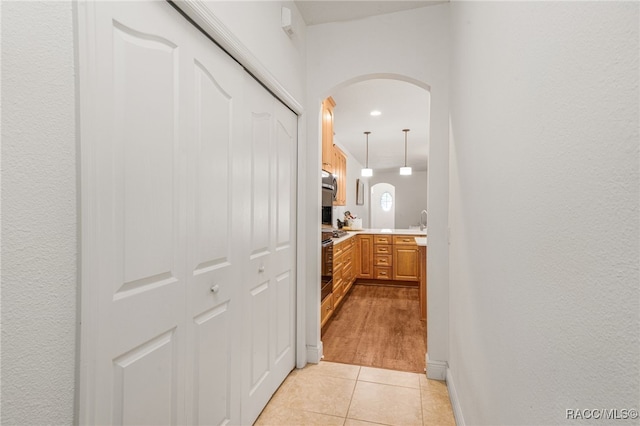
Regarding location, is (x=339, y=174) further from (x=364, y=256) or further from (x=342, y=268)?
(x=342, y=268)

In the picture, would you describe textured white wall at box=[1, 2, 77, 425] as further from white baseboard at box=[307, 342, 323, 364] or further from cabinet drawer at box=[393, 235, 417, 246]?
cabinet drawer at box=[393, 235, 417, 246]

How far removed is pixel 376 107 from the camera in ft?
14.1

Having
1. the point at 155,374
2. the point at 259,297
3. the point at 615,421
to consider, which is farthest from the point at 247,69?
the point at 615,421

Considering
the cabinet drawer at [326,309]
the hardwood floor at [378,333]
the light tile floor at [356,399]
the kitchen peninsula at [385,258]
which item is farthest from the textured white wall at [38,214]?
the kitchen peninsula at [385,258]

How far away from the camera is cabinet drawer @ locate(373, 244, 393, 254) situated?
525cm

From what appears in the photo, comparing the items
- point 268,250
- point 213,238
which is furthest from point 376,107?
point 213,238

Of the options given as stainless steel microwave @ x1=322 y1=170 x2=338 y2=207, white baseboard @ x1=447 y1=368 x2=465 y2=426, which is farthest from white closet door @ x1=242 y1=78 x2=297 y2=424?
white baseboard @ x1=447 y1=368 x2=465 y2=426

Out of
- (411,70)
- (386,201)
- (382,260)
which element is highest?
(411,70)

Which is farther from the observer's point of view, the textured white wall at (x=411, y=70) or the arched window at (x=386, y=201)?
the arched window at (x=386, y=201)

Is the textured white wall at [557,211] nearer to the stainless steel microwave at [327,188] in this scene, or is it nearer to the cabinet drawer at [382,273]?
the stainless steel microwave at [327,188]

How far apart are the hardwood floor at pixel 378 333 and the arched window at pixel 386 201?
6.11 meters

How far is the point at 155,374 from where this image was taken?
1046 millimetres

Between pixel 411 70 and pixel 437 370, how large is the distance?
224cm

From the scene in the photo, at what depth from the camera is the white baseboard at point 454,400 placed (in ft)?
5.44
